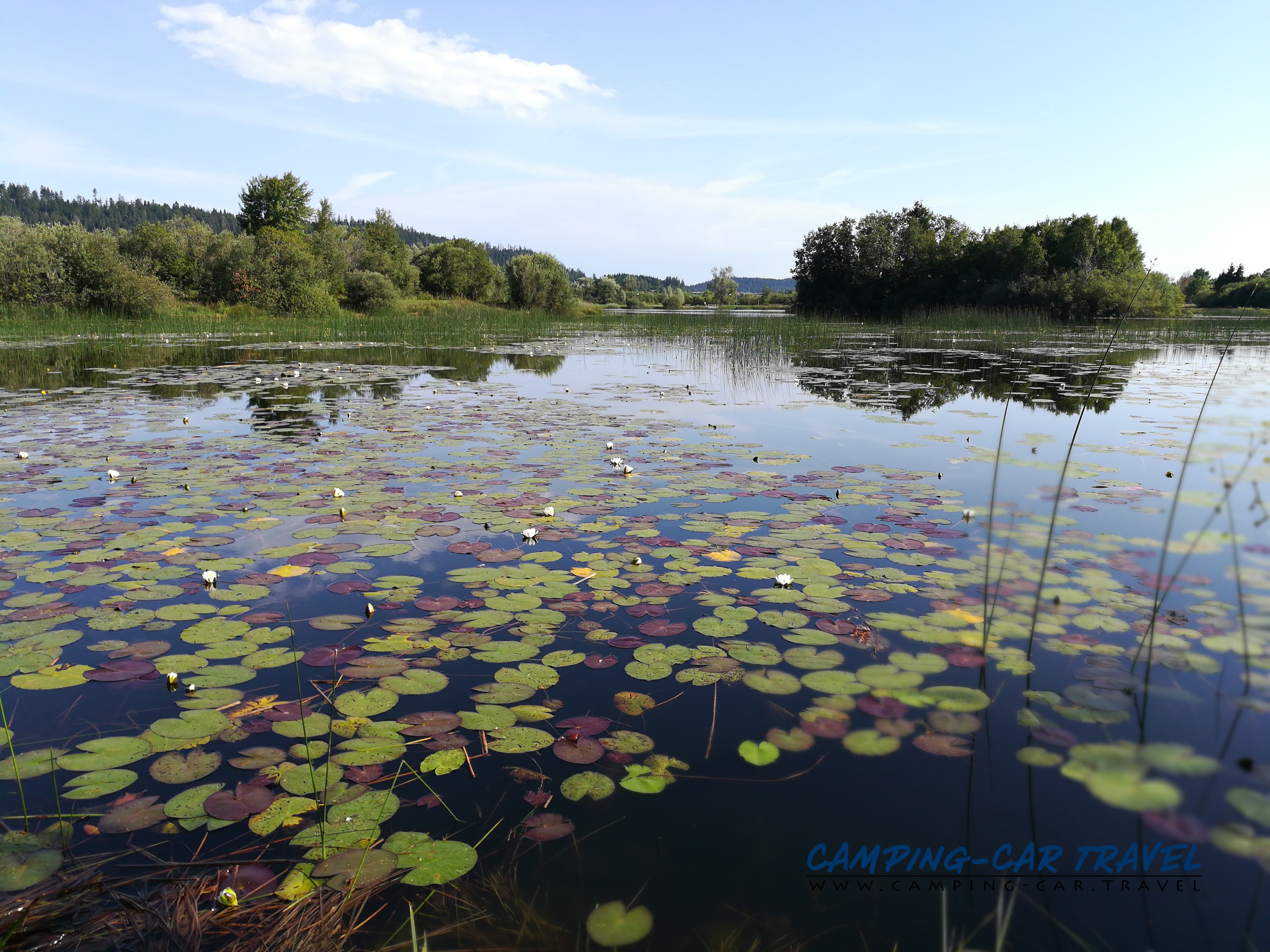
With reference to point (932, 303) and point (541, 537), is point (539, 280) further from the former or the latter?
point (541, 537)

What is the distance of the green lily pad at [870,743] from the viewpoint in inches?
66.6

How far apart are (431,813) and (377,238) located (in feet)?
165

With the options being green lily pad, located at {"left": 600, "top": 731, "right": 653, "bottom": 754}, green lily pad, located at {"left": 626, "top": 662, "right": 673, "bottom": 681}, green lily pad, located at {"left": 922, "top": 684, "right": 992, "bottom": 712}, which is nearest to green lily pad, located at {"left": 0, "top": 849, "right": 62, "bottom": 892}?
green lily pad, located at {"left": 600, "top": 731, "right": 653, "bottom": 754}

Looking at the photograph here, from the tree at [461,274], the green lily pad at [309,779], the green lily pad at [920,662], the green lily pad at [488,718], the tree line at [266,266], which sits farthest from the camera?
the tree at [461,274]

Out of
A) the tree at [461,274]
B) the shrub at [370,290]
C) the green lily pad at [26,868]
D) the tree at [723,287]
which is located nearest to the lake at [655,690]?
the green lily pad at [26,868]

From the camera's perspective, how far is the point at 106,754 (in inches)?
63.8

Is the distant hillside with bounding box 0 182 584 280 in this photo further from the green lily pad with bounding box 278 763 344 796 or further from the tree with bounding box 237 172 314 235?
the green lily pad with bounding box 278 763 344 796

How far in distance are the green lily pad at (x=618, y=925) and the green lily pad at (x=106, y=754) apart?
1.21 m

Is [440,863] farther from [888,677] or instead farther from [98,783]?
[888,677]

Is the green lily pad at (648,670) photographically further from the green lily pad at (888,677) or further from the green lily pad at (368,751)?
the green lily pad at (368,751)

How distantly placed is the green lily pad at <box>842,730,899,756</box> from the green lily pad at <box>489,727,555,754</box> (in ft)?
2.57

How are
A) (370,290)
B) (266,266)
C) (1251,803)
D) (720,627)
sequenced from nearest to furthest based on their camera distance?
(1251,803) < (720,627) < (266,266) < (370,290)

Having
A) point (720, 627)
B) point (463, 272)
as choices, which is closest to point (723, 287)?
point (463, 272)

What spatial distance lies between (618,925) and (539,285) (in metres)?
40.4
